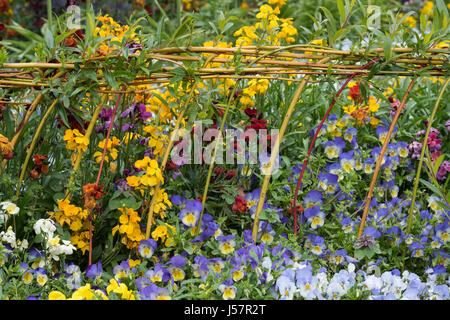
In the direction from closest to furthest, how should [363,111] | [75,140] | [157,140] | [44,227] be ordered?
[44,227]
[75,140]
[157,140]
[363,111]

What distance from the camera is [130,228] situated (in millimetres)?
1876

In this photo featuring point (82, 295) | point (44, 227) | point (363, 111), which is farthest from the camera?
point (363, 111)

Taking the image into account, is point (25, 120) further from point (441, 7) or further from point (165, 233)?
point (441, 7)

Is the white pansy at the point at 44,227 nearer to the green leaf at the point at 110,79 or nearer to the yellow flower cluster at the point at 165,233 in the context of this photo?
the yellow flower cluster at the point at 165,233

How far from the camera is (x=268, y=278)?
5.77ft

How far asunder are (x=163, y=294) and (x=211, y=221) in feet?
1.44

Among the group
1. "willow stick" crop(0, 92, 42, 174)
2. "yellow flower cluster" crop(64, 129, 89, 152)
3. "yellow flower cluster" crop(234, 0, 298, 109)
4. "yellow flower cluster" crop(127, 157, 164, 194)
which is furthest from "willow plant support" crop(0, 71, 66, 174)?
"yellow flower cluster" crop(234, 0, 298, 109)

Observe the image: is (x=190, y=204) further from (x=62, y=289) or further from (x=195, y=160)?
(x=62, y=289)

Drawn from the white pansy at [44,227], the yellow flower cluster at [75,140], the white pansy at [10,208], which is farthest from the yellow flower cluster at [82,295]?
the yellow flower cluster at [75,140]

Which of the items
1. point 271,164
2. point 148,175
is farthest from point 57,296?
point 271,164

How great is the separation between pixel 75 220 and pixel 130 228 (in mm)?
204

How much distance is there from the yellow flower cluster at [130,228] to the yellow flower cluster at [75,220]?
0.40 ft

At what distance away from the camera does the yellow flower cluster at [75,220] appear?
1873mm
